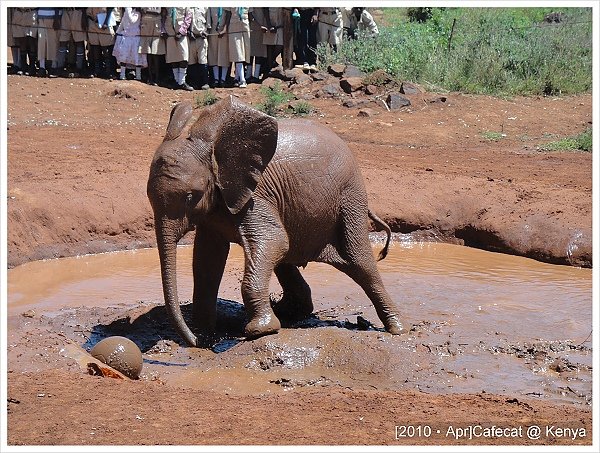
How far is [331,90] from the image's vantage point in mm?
19031

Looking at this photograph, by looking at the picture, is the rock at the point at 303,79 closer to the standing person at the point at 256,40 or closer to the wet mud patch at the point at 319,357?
the standing person at the point at 256,40

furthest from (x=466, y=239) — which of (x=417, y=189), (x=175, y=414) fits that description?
(x=175, y=414)

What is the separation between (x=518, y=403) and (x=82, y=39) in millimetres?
16311

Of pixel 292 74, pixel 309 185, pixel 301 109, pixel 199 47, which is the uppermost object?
pixel 199 47

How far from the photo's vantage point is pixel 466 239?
486 inches

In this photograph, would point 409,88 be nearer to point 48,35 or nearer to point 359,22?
point 359,22

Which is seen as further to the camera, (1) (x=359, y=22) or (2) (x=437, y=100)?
(1) (x=359, y=22)

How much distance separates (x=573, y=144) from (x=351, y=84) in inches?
188

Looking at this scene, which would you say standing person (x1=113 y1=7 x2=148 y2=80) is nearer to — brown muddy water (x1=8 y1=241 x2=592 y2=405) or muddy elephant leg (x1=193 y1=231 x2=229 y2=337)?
brown muddy water (x1=8 y1=241 x2=592 y2=405)

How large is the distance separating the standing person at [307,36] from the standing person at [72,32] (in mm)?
4612

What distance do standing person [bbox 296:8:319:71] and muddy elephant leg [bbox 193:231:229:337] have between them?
14350 millimetres

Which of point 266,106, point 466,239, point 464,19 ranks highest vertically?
point 464,19

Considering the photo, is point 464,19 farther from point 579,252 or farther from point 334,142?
point 334,142

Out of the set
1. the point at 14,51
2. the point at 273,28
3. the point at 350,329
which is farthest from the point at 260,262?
the point at 14,51
